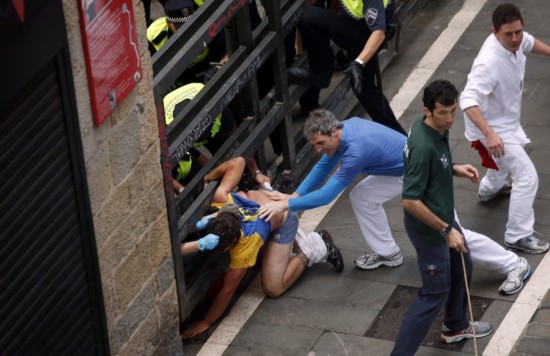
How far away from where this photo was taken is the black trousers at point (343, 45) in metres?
10.7

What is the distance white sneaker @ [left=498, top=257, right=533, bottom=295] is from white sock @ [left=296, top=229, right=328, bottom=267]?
4.39 ft

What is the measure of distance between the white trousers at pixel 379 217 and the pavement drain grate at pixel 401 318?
30cm

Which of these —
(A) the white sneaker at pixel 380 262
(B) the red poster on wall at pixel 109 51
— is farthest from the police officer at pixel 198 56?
(B) the red poster on wall at pixel 109 51

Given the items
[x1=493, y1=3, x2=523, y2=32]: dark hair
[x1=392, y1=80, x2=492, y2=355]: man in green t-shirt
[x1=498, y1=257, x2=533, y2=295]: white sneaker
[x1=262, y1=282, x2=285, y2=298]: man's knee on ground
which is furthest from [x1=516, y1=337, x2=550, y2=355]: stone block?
[x1=493, y1=3, x2=523, y2=32]: dark hair

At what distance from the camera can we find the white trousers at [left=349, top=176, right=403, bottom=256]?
9.65m

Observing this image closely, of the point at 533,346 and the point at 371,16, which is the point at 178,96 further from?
the point at 533,346

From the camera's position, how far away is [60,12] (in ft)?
A: 23.6

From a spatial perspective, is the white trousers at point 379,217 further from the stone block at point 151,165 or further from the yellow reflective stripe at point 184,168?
the stone block at point 151,165

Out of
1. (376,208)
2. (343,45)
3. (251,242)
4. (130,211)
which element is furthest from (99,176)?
(343,45)

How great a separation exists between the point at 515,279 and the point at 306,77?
8.42 ft

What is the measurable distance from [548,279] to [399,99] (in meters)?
3.04

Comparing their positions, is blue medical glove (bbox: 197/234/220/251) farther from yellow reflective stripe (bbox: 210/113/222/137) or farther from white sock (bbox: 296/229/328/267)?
yellow reflective stripe (bbox: 210/113/222/137)

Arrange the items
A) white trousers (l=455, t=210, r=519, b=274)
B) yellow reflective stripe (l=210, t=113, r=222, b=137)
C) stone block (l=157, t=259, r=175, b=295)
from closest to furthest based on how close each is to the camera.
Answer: stone block (l=157, t=259, r=175, b=295) < white trousers (l=455, t=210, r=519, b=274) < yellow reflective stripe (l=210, t=113, r=222, b=137)

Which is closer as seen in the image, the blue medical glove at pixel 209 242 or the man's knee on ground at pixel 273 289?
the blue medical glove at pixel 209 242
